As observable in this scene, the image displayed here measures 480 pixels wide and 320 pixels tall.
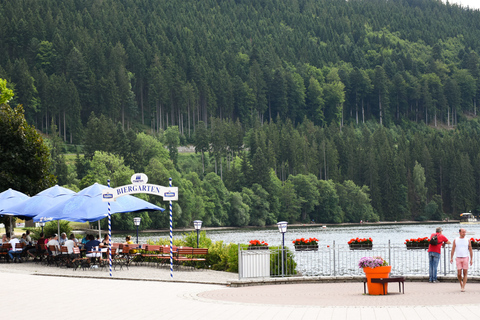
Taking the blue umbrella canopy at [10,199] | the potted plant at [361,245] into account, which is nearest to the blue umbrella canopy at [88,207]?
the blue umbrella canopy at [10,199]

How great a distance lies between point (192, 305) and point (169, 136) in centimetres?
12327

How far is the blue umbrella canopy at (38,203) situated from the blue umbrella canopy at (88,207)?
1.61 meters

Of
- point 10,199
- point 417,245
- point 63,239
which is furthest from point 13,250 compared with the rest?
point 417,245

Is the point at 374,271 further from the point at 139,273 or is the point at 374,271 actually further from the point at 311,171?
the point at 311,171

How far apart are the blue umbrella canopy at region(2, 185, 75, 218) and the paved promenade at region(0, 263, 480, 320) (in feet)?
21.3

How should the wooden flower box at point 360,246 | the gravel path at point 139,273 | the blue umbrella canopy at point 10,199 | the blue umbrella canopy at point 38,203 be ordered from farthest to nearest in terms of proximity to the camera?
the blue umbrella canopy at point 10,199, the blue umbrella canopy at point 38,203, the wooden flower box at point 360,246, the gravel path at point 139,273

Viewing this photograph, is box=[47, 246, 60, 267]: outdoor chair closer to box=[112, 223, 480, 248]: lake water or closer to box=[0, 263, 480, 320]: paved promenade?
box=[0, 263, 480, 320]: paved promenade

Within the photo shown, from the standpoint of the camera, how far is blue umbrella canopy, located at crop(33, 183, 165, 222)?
27203mm

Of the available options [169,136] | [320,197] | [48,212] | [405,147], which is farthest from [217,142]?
[48,212]

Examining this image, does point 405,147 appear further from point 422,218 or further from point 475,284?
point 475,284

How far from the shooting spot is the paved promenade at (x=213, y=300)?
45.8 ft

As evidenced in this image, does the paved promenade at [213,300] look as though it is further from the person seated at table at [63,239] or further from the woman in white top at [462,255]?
the person seated at table at [63,239]

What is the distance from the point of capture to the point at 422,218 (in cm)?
14400

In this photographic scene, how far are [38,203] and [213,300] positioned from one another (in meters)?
16.4
